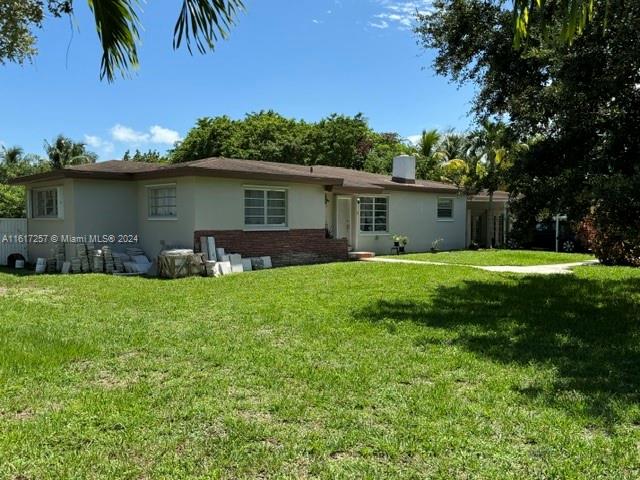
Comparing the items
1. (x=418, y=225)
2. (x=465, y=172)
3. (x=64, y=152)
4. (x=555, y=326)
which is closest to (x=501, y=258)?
(x=418, y=225)

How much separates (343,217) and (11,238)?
465 inches

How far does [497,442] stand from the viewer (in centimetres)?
399

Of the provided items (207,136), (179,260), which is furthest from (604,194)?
(207,136)

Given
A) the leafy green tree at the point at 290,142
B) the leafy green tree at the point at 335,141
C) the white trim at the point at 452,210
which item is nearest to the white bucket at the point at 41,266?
the white trim at the point at 452,210

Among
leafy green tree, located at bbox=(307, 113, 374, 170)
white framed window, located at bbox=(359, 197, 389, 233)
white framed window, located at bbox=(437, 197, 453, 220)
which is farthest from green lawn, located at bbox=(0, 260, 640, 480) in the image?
leafy green tree, located at bbox=(307, 113, 374, 170)

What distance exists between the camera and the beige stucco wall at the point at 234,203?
15.8m

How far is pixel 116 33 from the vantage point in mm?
3357

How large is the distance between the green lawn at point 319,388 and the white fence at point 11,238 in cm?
991

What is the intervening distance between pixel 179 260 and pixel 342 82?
20158mm

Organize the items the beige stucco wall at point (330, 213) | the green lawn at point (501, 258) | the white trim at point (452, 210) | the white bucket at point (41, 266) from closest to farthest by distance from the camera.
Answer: the white bucket at point (41, 266) → the green lawn at point (501, 258) → the beige stucco wall at point (330, 213) → the white trim at point (452, 210)

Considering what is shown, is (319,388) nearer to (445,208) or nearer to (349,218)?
(349,218)

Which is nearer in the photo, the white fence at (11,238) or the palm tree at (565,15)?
the palm tree at (565,15)

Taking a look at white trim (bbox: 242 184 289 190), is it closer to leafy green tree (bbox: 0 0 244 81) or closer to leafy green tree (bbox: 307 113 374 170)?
leafy green tree (bbox: 0 0 244 81)

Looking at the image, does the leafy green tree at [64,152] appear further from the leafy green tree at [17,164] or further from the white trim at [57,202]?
the white trim at [57,202]
